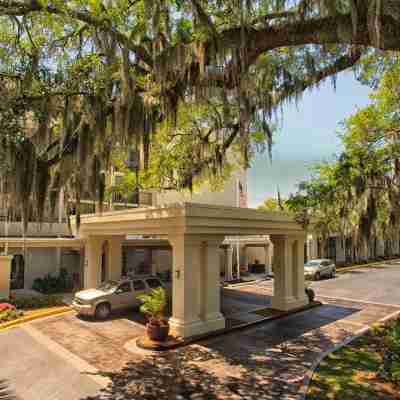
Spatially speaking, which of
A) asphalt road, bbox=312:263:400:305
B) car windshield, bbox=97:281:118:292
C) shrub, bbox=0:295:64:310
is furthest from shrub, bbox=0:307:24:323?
asphalt road, bbox=312:263:400:305

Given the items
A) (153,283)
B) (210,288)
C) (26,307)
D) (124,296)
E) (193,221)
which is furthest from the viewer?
(153,283)

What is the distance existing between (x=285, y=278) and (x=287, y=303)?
113 cm

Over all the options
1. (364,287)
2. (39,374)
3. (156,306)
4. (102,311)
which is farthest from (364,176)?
(364,287)

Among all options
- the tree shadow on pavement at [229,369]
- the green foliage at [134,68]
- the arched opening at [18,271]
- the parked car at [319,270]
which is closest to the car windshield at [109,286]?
the tree shadow on pavement at [229,369]

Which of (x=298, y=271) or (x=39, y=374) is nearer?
(x=39, y=374)

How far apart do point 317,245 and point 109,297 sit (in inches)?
1178

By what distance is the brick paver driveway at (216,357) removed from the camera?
774 centimetres

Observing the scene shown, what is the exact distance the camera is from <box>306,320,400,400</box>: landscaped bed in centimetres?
731

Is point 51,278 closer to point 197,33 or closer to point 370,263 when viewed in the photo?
point 197,33

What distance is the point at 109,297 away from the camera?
14242 millimetres

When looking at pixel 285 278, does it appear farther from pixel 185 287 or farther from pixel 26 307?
pixel 26 307

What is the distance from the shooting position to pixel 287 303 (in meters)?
15.3

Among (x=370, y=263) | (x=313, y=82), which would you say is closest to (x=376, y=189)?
(x=313, y=82)

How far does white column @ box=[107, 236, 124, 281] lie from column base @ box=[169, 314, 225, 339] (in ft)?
23.6
